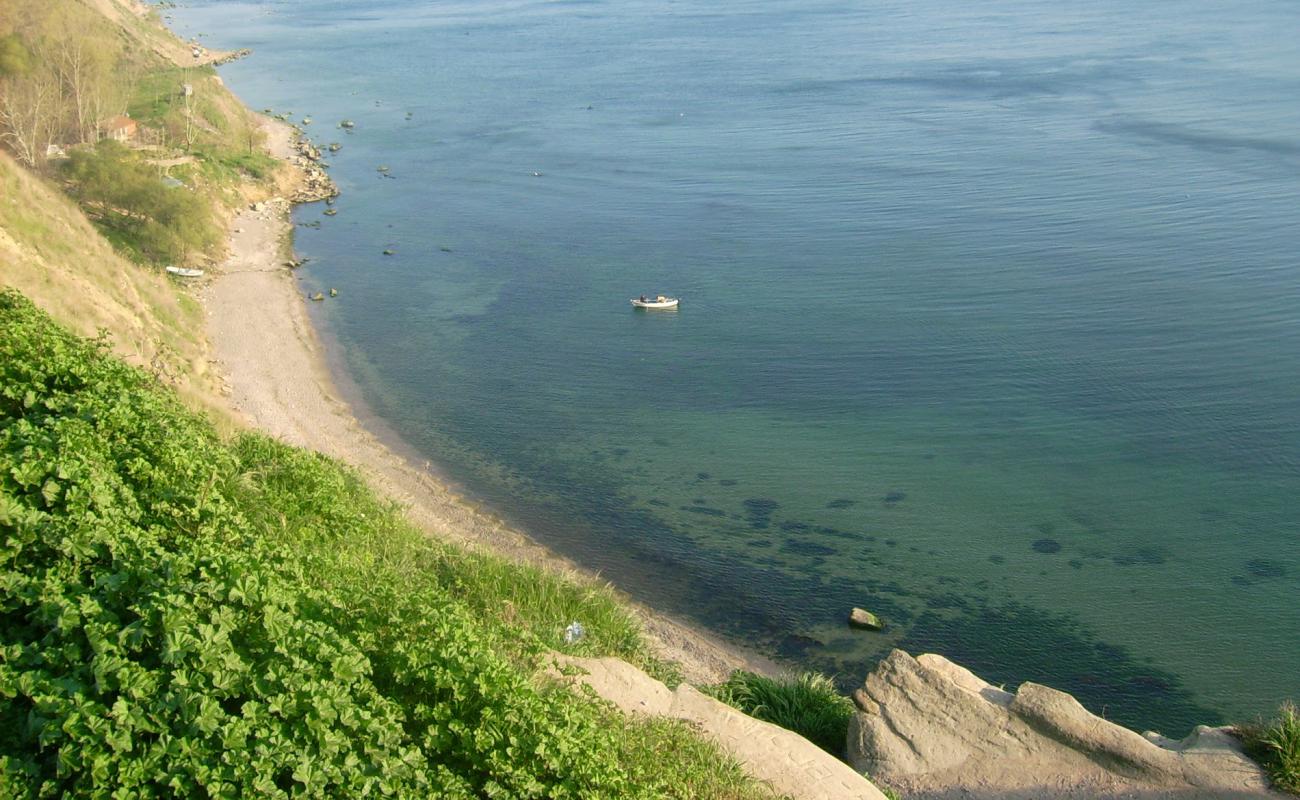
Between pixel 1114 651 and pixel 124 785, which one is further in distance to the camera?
pixel 1114 651

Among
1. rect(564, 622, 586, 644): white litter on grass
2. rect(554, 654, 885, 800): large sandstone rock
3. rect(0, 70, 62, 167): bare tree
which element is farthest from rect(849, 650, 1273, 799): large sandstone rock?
rect(0, 70, 62, 167): bare tree

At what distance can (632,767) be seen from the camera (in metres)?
11.2

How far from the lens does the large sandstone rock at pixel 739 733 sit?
44.6 feet

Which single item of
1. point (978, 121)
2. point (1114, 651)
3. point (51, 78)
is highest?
point (51, 78)

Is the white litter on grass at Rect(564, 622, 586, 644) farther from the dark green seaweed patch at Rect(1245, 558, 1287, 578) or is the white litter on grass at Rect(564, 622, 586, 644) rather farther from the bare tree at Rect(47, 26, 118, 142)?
the bare tree at Rect(47, 26, 118, 142)

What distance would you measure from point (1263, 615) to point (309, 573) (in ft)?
85.1

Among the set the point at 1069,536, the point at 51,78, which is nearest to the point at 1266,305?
the point at 1069,536

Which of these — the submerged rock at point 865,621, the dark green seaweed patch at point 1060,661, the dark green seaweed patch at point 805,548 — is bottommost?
the dark green seaweed patch at point 1060,661

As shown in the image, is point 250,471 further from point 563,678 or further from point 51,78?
point 51,78

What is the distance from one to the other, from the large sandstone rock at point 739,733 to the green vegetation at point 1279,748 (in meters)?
6.43

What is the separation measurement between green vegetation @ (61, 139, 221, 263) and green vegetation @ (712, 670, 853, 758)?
1592 inches

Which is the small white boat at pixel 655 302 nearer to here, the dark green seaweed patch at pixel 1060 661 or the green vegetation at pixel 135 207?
the green vegetation at pixel 135 207

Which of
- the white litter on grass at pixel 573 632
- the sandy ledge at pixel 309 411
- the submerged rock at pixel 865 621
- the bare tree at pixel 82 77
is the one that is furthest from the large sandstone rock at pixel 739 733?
the bare tree at pixel 82 77

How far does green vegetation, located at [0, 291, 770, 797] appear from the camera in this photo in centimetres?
873
